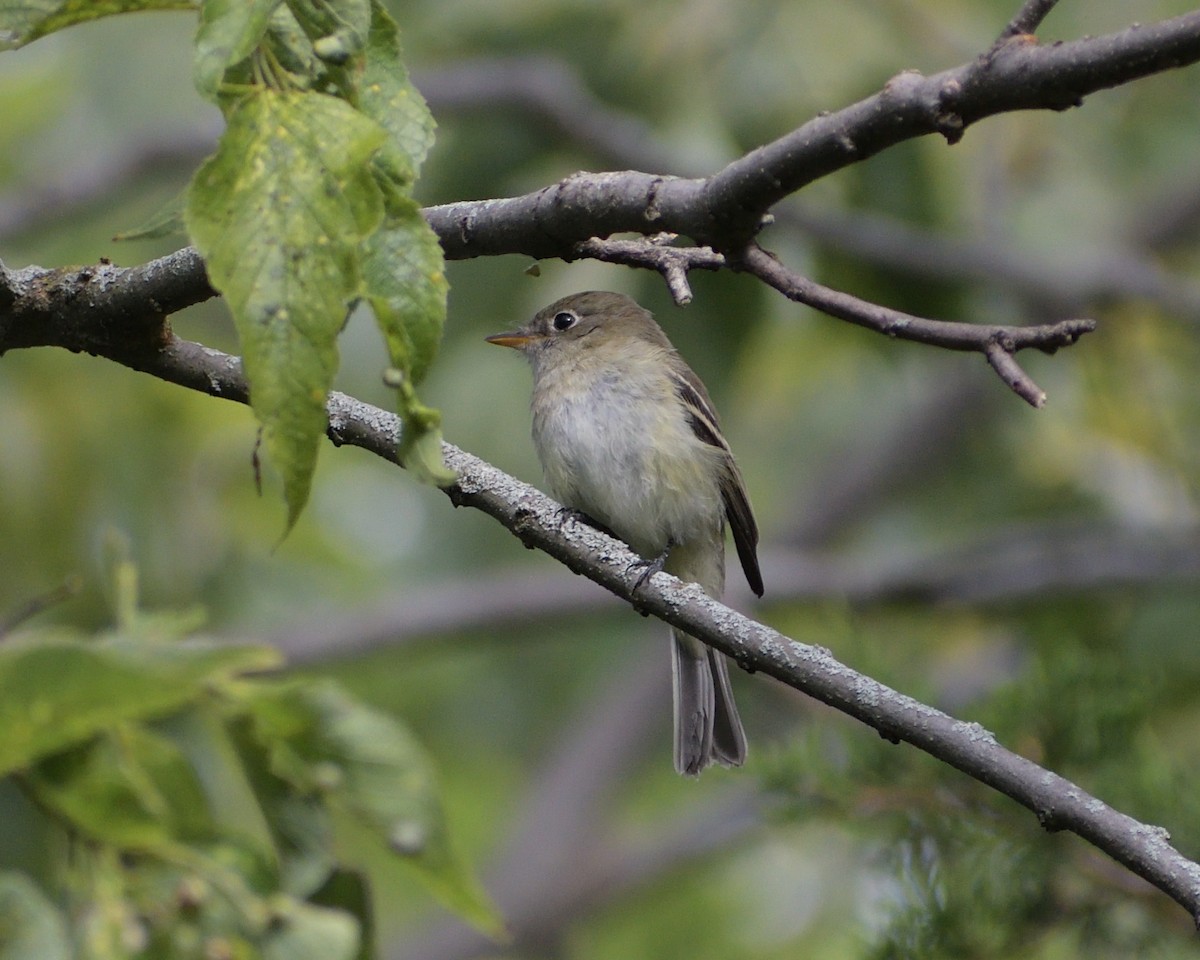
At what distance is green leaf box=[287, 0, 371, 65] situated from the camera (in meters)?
2.10

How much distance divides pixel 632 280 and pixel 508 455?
215 cm

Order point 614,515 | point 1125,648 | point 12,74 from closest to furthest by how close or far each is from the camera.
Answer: point 614,515 < point 1125,648 < point 12,74

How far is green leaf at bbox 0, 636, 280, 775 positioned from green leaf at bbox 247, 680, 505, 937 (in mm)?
475

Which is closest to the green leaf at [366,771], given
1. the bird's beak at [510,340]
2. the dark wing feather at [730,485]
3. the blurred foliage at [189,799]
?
the blurred foliage at [189,799]

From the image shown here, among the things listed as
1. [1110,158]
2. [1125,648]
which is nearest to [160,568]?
[1125,648]

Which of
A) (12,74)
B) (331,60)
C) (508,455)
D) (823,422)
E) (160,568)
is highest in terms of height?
(331,60)

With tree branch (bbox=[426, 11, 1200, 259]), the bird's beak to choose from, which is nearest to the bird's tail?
the bird's beak

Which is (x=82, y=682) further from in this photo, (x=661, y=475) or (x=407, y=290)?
(x=661, y=475)

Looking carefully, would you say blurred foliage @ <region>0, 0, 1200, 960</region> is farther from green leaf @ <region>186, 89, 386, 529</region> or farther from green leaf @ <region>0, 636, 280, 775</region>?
green leaf @ <region>186, 89, 386, 529</region>

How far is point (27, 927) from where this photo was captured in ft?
8.96

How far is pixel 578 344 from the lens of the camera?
19.5 ft

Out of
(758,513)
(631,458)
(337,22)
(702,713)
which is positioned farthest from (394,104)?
(758,513)

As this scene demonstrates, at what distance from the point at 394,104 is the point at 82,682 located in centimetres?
107

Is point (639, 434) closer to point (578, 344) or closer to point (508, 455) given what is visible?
point (578, 344)
